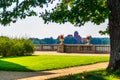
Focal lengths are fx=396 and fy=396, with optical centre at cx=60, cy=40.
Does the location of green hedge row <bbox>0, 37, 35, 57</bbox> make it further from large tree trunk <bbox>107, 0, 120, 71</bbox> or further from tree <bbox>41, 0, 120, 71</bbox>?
large tree trunk <bbox>107, 0, 120, 71</bbox>

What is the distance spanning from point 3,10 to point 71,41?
162 feet

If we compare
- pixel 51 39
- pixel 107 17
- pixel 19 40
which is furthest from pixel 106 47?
pixel 107 17

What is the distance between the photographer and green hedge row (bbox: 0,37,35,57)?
40.7m

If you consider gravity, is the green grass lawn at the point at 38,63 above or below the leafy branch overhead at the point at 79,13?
below

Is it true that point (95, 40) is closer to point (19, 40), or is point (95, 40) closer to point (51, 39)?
point (51, 39)

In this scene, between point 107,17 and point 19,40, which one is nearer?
point 107,17

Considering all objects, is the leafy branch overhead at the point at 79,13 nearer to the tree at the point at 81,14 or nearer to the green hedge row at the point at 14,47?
the tree at the point at 81,14

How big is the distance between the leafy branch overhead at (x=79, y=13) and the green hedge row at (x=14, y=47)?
2194 centimetres

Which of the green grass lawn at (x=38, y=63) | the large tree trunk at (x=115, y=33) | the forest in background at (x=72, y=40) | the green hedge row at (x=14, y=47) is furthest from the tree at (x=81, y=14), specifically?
the forest in background at (x=72, y=40)

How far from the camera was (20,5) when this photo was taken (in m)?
18.2

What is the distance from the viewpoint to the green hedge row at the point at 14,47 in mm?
40719

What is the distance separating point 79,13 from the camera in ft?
60.9

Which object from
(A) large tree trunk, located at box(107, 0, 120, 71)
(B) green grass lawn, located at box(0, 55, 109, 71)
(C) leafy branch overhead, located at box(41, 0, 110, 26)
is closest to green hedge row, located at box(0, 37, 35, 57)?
(B) green grass lawn, located at box(0, 55, 109, 71)

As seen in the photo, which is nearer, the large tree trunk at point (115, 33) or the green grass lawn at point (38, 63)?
the large tree trunk at point (115, 33)
